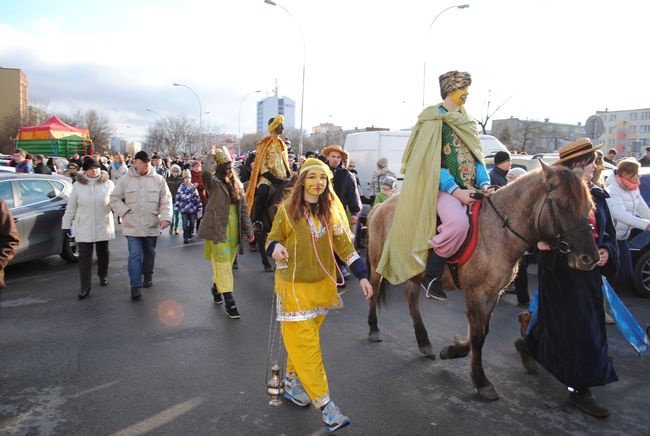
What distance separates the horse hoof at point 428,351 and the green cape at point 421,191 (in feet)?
3.21

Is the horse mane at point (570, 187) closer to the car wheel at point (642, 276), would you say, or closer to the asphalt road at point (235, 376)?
the asphalt road at point (235, 376)

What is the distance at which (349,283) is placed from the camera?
8594mm

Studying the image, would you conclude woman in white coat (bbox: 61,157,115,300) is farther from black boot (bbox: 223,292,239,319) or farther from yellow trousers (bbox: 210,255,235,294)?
black boot (bbox: 223,292,239,319)

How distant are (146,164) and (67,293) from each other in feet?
7.60

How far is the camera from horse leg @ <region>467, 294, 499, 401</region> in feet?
14.0

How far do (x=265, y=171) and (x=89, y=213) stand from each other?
2853mm

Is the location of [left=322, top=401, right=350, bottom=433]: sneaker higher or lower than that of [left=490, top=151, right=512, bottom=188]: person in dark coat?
lower

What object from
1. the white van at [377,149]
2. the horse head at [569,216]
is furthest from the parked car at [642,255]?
the white van at [377,149]

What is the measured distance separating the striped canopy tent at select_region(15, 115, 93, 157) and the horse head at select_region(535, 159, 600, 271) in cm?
3017

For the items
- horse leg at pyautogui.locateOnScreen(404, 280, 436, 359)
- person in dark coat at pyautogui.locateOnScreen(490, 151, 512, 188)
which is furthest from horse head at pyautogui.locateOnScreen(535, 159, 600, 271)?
person in dark coat at pyautogui.locateOnScreen(490, 151, 512, 188)

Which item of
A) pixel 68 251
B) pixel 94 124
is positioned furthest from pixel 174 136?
Answer: pixel 68 251

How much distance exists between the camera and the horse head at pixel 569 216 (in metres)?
3.74

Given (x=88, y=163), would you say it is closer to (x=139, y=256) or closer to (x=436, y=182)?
(x=139, y=256)

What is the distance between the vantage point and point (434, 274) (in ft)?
14.9
